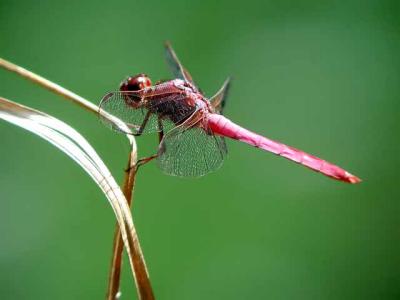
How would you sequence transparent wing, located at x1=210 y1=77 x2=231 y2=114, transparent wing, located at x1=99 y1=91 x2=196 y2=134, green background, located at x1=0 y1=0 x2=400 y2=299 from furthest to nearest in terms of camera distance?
green background, located at x1=0 y1=0 x2=400 y2=299 < transparent wing, located at x1=210 y1=77 x2=231 y2=114 < transparent wing, located at x1=99 y1=91 x2=196 y2=134

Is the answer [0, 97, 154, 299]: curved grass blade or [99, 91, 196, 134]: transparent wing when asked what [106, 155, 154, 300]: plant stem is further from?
[99, 91, 196, 134]: transparent wing

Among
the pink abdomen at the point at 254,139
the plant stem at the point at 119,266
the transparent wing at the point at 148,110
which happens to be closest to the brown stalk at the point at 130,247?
the plant stem at the point at 119,266

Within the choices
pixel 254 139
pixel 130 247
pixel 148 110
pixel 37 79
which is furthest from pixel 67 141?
pixel 254 139

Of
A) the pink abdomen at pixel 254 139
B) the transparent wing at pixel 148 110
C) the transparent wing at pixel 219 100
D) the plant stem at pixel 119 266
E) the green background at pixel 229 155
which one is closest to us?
the plant stem at pixel 119 266

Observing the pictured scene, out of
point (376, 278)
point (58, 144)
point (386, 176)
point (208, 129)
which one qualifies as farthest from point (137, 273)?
point (386, 176)

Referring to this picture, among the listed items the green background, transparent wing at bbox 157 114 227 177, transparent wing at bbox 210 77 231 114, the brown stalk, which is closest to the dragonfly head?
transparent wing at bbox 157 114 227 177

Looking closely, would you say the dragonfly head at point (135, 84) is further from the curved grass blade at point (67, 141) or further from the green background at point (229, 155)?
the green background at point (229, 155)
